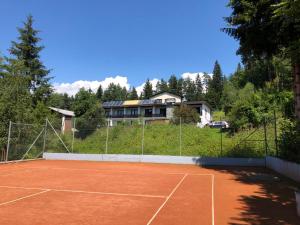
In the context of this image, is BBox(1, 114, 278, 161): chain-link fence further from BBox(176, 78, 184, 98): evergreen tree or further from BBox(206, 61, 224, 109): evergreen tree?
BBox(176, 78, 184, 98): evergreen tree

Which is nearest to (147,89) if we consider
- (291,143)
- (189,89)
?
(189,89)

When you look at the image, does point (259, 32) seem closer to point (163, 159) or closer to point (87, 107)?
point (163, 159)

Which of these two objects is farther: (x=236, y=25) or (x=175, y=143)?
(x=175, y=143)

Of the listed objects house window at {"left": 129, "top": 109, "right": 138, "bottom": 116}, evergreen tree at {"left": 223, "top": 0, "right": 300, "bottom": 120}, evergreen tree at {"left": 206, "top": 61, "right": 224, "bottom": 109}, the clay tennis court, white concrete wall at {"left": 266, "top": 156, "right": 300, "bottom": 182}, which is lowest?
the clay tennis court

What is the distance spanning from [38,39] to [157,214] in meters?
34.4

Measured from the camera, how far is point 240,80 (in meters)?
55.3

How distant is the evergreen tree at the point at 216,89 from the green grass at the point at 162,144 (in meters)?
61.5

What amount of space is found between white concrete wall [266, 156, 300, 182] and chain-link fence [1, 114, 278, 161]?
1559 millimetres

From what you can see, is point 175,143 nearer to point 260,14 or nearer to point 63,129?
point 63,129

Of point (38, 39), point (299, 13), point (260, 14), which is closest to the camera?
point (299, 13)

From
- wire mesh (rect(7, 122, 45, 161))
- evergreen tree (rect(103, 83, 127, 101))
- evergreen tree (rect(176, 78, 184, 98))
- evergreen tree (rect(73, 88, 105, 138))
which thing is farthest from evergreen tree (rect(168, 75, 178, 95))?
wire mesh (rect(7, 122, 45, 161))

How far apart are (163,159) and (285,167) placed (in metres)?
8.15

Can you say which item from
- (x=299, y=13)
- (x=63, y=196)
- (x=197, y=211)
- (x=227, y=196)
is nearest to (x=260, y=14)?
(x=299, y=13)

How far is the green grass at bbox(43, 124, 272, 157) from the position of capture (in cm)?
1861
